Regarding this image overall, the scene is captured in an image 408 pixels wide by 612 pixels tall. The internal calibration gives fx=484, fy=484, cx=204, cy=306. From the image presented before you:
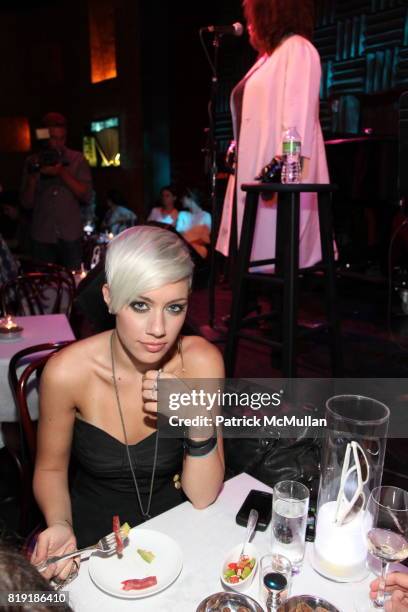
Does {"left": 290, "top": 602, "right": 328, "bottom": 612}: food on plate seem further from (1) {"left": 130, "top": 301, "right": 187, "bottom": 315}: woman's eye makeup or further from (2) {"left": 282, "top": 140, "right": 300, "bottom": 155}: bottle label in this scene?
(2) {"left": 282, "top": 140, "right": 300, "bottom": 155}: bottle label

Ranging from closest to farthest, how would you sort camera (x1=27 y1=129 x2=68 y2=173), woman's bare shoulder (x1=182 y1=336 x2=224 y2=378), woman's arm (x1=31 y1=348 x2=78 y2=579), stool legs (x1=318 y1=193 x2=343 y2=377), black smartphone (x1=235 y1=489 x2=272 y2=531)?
black smartphone (x1=235 y1=489 x2=272 y2=531) < woman's arm (x1=31 y1=348 x2=78 y2=579) < woman's bare shoulder (x1=182 y1=336 x2=224 y2=378) < stool legs (x1=318 y1=193 x2=343 y2=377) < camera (x1=27 y1=129 x2=68 y2=173)

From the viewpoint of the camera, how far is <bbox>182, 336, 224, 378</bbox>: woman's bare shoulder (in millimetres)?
1446

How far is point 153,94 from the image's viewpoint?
27.4 feet

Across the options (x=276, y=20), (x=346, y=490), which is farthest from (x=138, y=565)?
(x=276, y=20)

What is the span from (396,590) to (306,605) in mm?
160

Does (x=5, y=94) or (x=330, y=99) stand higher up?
(x=5, y=94)

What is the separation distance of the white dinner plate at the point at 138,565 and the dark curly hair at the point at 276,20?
2.67 meters

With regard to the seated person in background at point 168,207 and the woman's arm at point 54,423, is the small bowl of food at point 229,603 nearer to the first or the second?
the woman's arm at point 54,423

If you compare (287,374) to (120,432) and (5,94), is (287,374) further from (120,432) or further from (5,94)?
(5,94)

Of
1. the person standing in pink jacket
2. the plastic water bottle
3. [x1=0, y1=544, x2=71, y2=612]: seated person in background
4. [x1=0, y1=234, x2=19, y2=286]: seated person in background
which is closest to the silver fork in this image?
[x1=0, y1=544, x2=71, y2=612]: seated person in background

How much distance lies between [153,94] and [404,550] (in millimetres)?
8647

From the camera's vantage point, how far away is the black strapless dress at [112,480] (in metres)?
1.40

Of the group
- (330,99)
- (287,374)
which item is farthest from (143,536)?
(330,99)

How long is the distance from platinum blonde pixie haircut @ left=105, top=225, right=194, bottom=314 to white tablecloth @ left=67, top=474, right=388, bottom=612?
0.52 m
